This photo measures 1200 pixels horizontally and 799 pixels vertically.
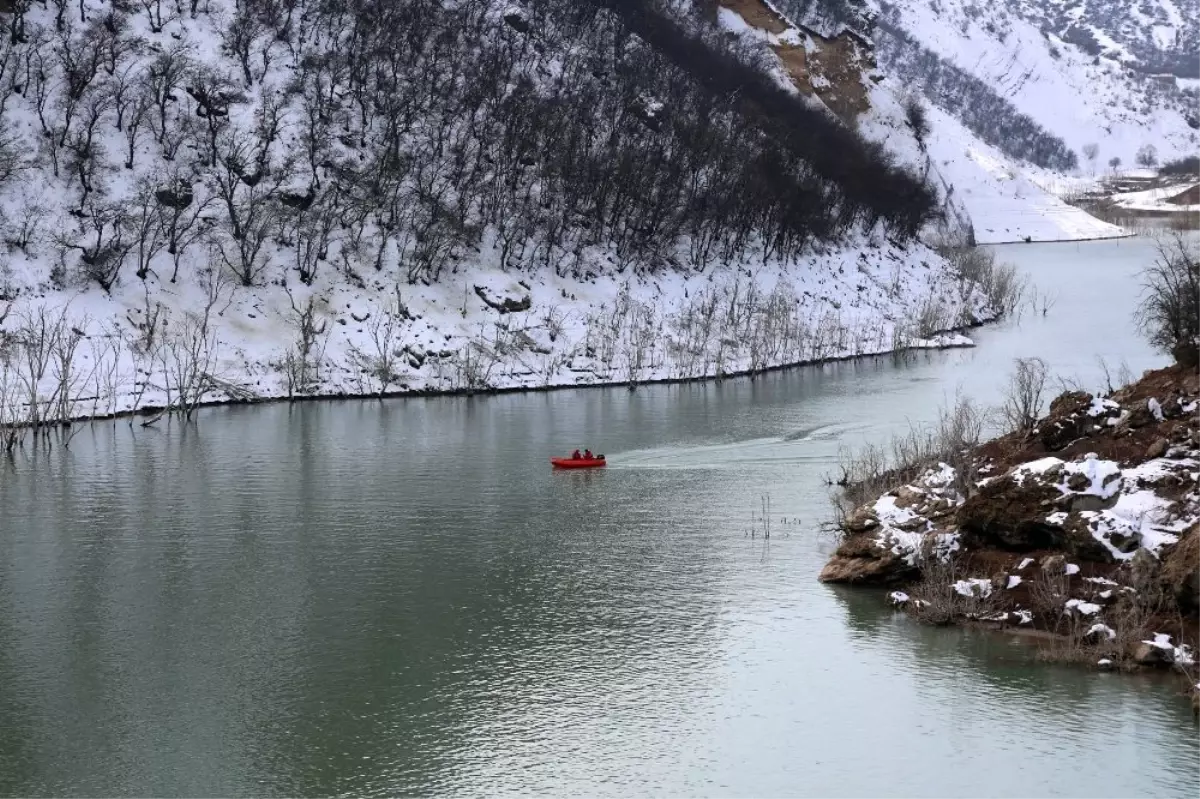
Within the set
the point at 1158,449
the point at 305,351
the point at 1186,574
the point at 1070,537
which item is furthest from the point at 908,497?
the point at 305,351

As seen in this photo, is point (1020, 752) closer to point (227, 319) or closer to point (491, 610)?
point (491, 610)

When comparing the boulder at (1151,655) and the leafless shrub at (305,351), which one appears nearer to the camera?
the boulder at (1151,655)

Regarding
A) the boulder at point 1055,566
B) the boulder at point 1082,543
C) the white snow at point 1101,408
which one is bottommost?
the boulder at point 1055,566

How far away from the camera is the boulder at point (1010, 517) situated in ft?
94.6

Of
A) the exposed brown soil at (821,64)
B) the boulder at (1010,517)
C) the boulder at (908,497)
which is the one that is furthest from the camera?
the exposed brown soil at (821,64)

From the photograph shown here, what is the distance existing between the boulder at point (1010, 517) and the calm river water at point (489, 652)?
2.75 meters

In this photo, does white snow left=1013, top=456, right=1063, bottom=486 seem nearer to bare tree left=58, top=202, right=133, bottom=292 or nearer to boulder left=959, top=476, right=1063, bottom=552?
boulder left=959, top=476, right=1063, bottom=552

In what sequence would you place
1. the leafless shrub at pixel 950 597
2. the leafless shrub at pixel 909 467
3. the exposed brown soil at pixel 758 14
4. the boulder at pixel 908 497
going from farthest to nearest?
the exposed brown soil at pixel 758 14, the leafless shrub at pixel 909 467, the boulder at pixel 908 497, the leafless shrub at pixel 950 597

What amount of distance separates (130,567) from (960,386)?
4511cm

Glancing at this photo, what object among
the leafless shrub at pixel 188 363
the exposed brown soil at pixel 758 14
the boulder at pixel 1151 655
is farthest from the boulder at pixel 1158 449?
A: the exposed brown soil at pixel 758 14

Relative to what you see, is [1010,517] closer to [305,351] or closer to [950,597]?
[950,597]

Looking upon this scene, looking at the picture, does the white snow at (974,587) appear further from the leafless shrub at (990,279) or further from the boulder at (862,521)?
the leafless shrub at (990,279)

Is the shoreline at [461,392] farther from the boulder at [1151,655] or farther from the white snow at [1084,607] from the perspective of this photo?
the boulder at [1151,655]

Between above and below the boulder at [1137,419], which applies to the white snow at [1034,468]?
below
